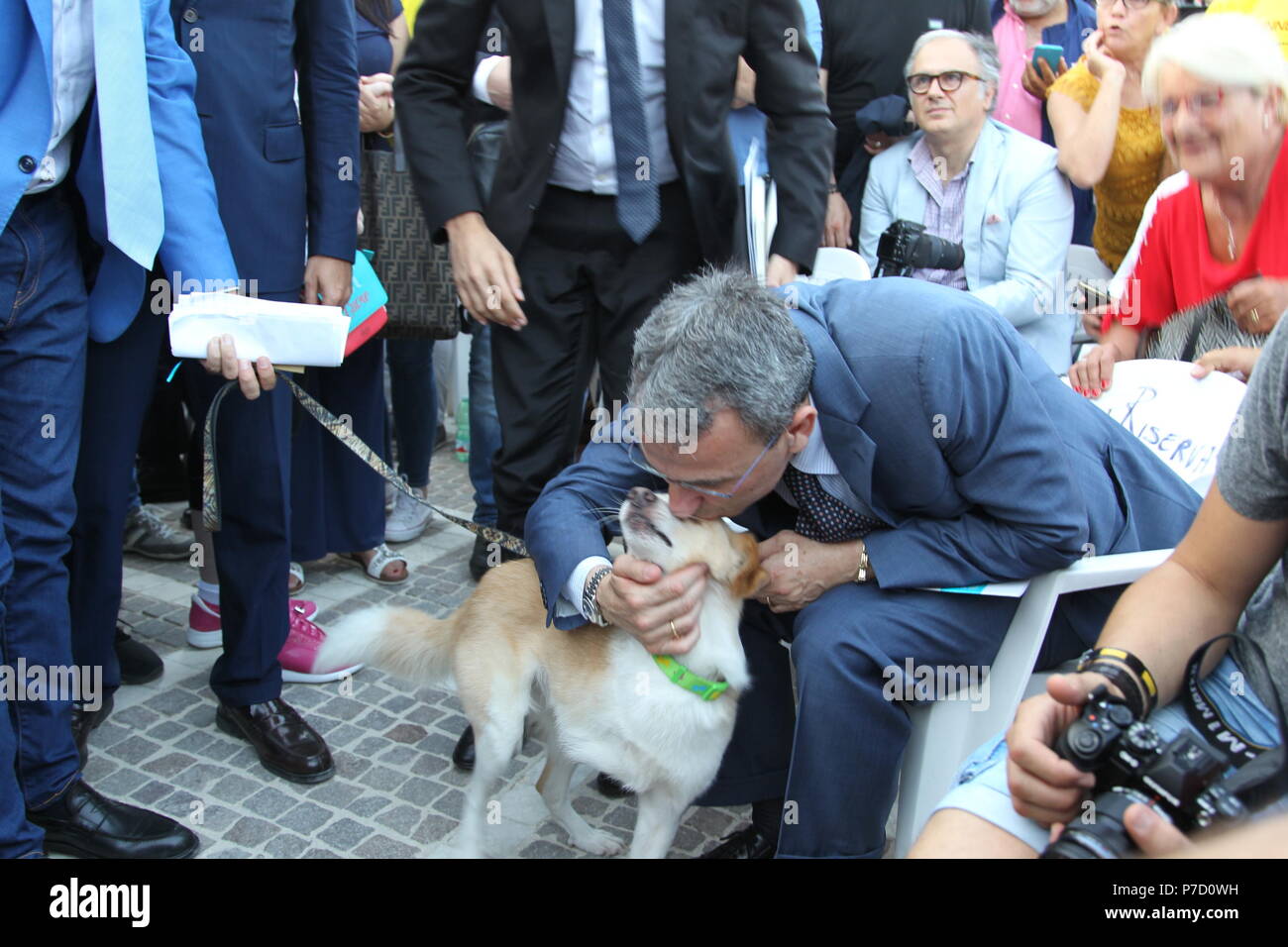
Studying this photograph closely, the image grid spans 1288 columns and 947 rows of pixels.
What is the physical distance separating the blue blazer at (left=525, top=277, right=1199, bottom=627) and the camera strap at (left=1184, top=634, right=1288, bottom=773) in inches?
21.9

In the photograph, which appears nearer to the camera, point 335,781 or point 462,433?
point 335,781

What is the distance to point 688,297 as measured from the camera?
2.20 m

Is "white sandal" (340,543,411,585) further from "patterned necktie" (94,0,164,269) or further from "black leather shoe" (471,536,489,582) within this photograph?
"patterned necktie" (94,0,164,269)

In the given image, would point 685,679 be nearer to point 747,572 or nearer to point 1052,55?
point 747,572

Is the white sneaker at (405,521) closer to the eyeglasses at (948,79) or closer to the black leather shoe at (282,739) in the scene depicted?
the black leather shoe at (282,739)

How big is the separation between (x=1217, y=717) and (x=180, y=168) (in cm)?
259

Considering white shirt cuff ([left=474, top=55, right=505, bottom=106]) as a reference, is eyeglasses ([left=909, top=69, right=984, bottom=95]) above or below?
above

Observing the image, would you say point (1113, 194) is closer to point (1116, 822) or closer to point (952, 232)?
point (952, 232)

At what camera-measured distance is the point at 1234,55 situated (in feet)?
9.10

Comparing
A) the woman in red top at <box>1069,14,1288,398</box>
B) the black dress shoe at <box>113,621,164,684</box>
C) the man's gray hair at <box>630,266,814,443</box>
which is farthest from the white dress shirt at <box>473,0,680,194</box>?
the black dress shoe at <box>113,621,164,684</box>

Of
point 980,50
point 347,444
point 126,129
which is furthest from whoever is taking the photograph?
point 980,50

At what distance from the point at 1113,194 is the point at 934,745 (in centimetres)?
278

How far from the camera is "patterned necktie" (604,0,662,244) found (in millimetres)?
2715

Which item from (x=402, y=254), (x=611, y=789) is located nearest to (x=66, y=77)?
(x=402, y=254)
